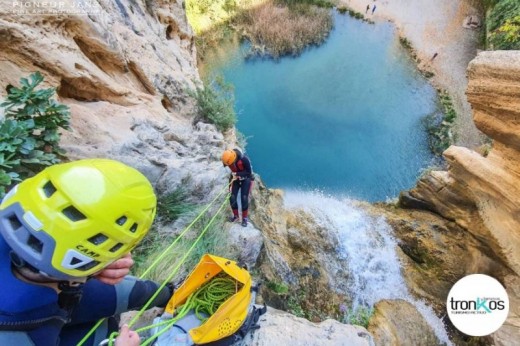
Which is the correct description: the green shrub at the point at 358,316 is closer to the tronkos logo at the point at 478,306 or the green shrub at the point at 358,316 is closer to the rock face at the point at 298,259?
the rock face at the point at 298,259

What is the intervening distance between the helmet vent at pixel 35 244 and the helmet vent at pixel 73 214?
183mm

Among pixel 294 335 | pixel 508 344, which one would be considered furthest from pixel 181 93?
pixel 508 344

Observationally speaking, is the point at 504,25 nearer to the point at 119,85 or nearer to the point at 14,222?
the point at 119,85

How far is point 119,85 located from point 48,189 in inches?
195

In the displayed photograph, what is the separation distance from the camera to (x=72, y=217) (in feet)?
5.53

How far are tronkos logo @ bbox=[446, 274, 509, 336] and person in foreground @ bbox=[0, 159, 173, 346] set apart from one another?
20.0ft

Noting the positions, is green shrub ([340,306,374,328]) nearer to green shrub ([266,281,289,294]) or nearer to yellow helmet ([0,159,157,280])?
green shrub ([266,281,289,294])

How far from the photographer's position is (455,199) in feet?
23.6

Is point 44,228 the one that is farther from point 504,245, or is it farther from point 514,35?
point 514,35

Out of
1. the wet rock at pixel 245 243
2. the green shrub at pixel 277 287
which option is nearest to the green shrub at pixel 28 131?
the wet rock at pixel 245 243

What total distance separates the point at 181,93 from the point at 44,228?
656 cm

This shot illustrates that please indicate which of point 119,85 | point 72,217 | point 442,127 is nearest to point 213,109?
point 119,85
